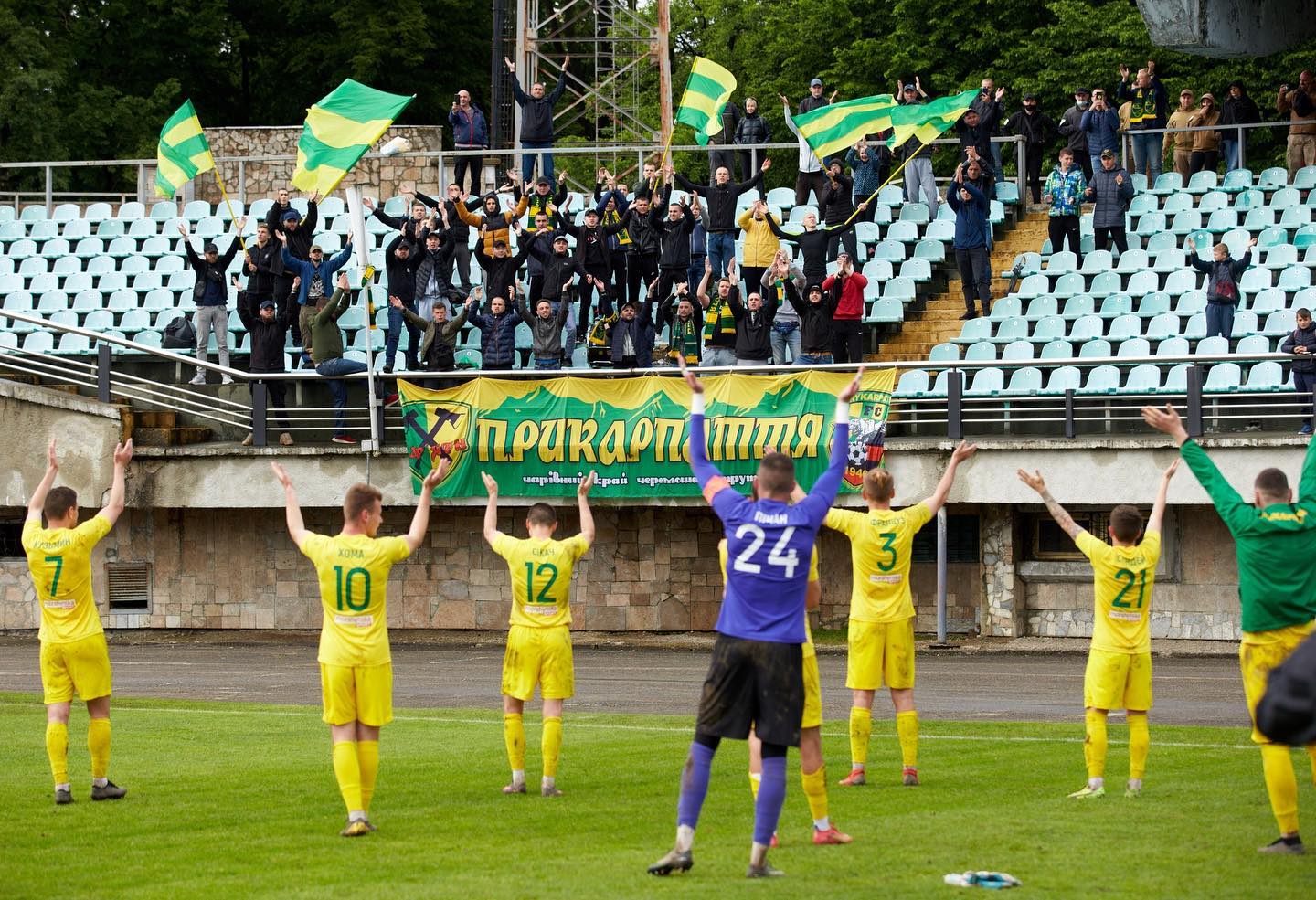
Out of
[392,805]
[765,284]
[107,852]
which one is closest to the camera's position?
[107,852]

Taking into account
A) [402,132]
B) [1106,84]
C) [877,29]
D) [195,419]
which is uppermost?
[877,29]

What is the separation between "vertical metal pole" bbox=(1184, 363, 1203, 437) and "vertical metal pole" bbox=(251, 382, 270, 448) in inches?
480

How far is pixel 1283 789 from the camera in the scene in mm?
9820

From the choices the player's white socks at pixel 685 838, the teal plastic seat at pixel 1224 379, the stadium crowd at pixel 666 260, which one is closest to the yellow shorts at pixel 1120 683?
the player's white socks at pixel 685 838

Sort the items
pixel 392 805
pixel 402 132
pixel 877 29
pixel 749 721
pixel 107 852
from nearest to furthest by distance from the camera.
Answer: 1. pixel 749 721
2. pixel 107 852
3. pixel 392 805
4. pixel 402 132
5. pixel 877 29

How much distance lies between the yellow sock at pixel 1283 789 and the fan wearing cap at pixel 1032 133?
2053 centimetres

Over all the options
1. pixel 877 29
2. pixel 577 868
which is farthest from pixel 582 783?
pixel 877 29

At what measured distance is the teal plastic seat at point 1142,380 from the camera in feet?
74.3

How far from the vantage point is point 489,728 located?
53.0ft

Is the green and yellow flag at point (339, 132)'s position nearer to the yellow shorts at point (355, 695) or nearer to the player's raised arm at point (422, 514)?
the player's raised arm at point (422, 514)

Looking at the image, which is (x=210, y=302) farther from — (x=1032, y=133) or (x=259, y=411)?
(x=1032, y=133)

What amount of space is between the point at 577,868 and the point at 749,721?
4.11ft

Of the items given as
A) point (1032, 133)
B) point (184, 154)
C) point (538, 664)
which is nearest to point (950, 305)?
point (1032, 133)

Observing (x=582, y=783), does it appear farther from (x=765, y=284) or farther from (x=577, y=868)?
(x=765, y=284)
